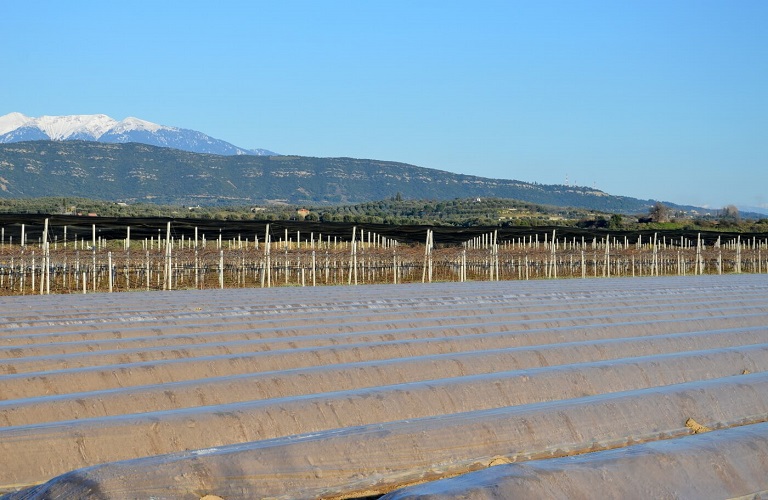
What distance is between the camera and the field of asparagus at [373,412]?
12.5ft

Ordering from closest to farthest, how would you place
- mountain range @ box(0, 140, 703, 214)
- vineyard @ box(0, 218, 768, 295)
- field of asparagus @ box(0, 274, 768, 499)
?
field of asparagus @ box(0, 274, 768, 499) → vineyard @ box(0, 218, 768, 295) → mountain range @ box(0, 140, 703, 214)

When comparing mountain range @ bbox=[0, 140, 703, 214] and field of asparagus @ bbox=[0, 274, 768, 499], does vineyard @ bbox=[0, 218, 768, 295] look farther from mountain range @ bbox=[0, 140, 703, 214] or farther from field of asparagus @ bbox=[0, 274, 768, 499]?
mountain range @ bbox=[0, 140, 703, 214]

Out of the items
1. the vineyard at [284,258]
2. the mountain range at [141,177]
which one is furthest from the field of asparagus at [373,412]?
the mountain range at [141,177]

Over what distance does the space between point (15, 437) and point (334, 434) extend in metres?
1.58

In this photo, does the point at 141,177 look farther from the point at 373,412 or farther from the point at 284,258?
the point at 373,412

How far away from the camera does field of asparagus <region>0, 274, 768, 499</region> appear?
3.81m

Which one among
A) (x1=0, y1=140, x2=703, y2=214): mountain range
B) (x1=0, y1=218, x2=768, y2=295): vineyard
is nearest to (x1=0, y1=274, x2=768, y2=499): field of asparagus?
(x1=0, y1=218, x2=768, y2=295): vineyard

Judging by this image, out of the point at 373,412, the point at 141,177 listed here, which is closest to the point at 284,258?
the point at 373,412

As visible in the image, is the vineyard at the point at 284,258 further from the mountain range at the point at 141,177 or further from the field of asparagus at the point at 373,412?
the mountain range at the point at 141,177

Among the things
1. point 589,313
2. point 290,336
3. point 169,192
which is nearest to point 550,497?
point 290,336

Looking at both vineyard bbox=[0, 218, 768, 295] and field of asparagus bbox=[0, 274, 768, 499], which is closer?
field of asparagus bbox=[0, 274, 768, 499]

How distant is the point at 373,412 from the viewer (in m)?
5.53

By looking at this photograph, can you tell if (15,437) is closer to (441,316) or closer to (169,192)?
(441,316)

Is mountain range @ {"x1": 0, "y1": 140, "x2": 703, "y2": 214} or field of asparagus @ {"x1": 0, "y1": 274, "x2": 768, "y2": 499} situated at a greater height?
mountain range @ {"x1": 0, "y1": 140, "x2": 703, "y2": 214}
